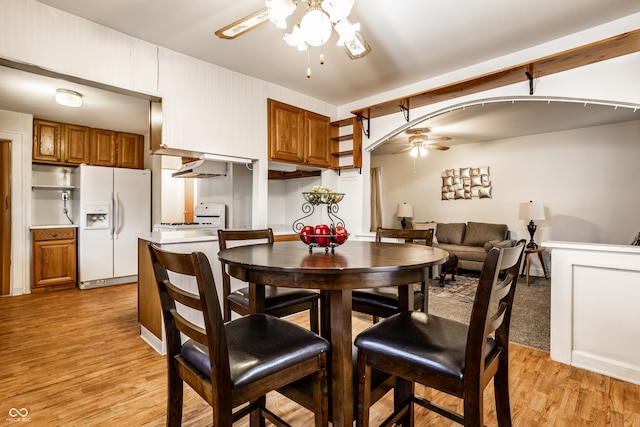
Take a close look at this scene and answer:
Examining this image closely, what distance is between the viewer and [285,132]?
3520 mm

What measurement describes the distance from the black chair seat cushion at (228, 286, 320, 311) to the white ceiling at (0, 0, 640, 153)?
1900 millimetres

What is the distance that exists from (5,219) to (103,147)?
1542 millimetres

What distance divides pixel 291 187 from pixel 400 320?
353 cm

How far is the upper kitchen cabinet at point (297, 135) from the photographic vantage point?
11.2 feet

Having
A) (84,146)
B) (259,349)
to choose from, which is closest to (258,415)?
(259,349)

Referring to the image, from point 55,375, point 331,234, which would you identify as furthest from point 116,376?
point 331,234

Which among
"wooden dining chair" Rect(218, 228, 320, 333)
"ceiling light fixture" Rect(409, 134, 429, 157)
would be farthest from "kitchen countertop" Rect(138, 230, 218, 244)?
"ceiling light fixture" Rect(409, 134, 429, 157)

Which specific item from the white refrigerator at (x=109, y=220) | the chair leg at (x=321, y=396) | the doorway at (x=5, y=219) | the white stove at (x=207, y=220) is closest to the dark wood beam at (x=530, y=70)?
the white stove at (x=207, y=220)

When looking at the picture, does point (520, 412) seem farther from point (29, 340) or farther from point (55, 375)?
point (29, 340)

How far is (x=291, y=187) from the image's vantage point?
468 cm

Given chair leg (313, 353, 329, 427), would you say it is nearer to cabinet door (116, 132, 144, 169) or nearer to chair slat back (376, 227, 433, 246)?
chair slat back (376, 227, 433, 246)

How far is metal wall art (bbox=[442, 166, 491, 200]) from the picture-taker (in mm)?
5973

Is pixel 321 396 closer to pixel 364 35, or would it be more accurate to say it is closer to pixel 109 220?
pixel 364 35

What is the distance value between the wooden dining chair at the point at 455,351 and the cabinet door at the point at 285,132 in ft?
8.18
